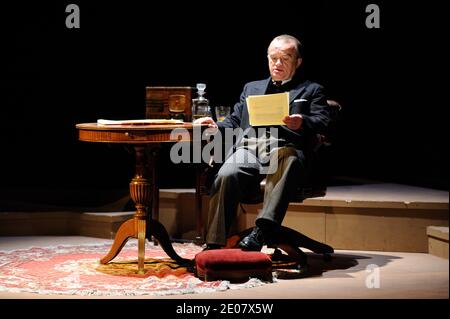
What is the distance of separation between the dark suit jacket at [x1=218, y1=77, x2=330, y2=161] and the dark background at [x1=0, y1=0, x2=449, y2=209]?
1.64m

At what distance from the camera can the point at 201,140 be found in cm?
441

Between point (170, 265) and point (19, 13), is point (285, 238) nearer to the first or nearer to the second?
point (170, 265)

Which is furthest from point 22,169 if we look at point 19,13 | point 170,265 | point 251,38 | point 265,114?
point 265,114

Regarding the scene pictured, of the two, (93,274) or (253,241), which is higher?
(253,241)

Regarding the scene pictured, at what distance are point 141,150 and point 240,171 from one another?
539 millimetres

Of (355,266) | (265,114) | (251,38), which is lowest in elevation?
(355,266)

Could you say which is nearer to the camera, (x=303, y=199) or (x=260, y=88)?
(x=303, y=199)

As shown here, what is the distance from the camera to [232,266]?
159 inches

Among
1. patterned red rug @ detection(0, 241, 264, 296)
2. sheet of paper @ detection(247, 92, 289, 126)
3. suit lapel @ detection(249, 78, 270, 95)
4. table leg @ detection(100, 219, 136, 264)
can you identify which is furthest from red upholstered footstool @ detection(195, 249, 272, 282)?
suit lapel @ detection(249, 78, 270, 95)

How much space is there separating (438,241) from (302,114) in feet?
3.68

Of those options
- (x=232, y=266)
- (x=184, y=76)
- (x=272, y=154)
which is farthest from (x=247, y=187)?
(x=184, y=76)

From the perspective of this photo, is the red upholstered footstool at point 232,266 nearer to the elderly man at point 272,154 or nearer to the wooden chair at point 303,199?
the elderly man at point 272,154

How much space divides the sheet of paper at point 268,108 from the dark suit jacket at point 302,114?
0.16 meters

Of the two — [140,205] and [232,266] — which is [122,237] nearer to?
[140,205]
